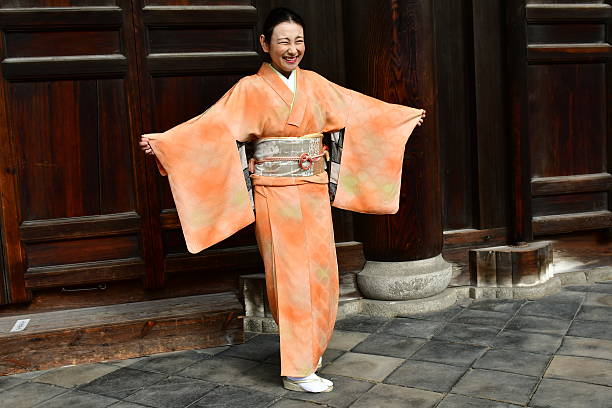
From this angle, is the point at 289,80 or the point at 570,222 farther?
the point at 570,222

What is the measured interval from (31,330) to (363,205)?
2246mm

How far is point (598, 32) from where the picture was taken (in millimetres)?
5543

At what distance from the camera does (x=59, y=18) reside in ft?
14.3

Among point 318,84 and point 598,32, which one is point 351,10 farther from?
point 598,32

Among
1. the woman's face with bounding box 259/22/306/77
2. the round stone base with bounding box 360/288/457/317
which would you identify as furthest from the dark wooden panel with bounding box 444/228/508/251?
the woman's face with bounding box 259/22/306/77

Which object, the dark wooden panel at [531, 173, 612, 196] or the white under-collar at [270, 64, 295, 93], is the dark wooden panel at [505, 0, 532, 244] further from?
the white under-collar at [270, 64, 295, 93]

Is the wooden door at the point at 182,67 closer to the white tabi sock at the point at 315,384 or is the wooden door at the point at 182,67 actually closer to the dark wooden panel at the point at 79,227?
the dark wooden panel at the point at 79,227

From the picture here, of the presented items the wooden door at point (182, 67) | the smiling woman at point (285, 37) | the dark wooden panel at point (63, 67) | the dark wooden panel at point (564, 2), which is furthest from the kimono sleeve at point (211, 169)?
the dark wooden panel at point (564, 2)

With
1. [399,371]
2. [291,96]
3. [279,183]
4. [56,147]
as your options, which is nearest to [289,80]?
[291,96]

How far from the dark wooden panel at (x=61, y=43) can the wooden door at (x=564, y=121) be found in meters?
3.14

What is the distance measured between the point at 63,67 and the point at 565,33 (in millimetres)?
3985

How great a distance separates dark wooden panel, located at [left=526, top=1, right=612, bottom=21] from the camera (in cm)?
533

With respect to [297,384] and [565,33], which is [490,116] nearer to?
[565,33]

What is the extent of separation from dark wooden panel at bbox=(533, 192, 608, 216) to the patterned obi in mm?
2717
